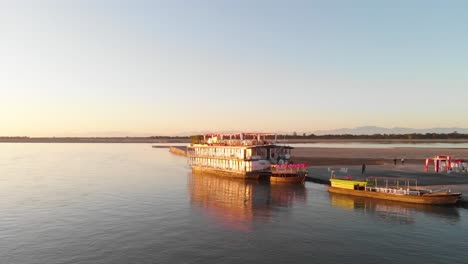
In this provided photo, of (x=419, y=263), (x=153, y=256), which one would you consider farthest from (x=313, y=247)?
(x=153, y=256)

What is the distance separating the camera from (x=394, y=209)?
44375 millimetres

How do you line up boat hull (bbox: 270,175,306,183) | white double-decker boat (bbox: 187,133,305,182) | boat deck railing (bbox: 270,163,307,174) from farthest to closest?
white double-decker boat (bbox: 187,133,305,182) < boat deck railing (bbox: 270,163,307,174) < boat hull (bbox: 270,175,306,183)

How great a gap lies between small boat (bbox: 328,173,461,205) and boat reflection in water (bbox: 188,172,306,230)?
244 inches

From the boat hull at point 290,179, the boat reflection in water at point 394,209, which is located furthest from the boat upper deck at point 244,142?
the boat reflection in water at point 394,209

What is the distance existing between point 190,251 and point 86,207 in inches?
934

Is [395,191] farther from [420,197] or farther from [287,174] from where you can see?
[287,174]

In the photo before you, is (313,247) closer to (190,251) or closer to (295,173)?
(190,251)

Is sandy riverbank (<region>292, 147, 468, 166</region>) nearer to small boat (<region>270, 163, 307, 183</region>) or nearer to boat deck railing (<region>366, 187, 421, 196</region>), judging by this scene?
small boat (<region>270, 163, 307, 183</region>)

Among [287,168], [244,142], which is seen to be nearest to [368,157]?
[244,142]

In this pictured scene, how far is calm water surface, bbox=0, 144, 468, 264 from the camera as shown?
28.9m

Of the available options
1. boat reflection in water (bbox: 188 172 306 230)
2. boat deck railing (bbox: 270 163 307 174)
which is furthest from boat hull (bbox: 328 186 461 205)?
boat deck railing (bbox: 270 163 307 174)

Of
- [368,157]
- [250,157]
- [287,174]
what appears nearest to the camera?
[287,174]

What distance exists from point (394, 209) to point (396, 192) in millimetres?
5741

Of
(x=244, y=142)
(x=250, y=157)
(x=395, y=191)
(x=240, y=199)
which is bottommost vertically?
(x=240, y=199)
